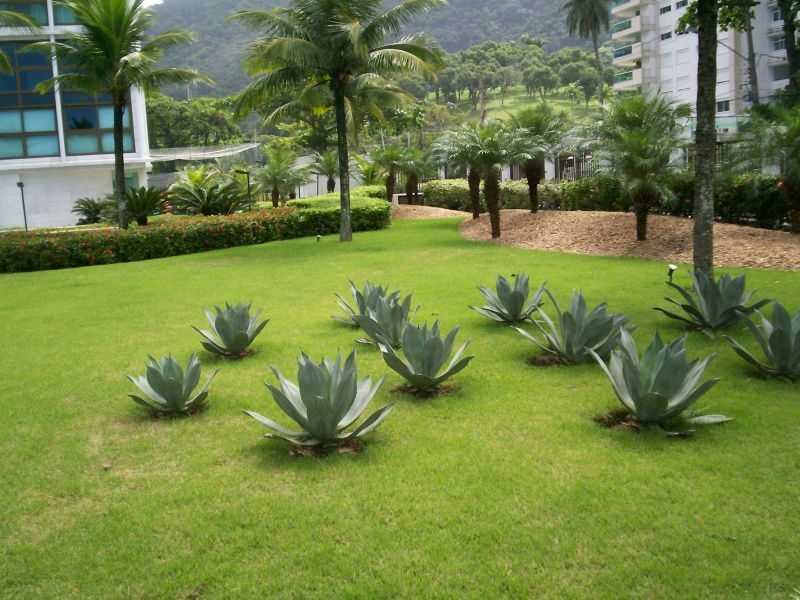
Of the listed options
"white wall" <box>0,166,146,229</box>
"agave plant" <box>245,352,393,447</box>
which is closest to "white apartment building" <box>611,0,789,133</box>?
"white wall" <box>0,166,146,229</box>

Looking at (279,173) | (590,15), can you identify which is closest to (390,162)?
(279,173)

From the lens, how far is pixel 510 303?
839cm

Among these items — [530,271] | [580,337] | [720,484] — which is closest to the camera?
[720,484]

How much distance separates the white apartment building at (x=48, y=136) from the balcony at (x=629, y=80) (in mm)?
40080

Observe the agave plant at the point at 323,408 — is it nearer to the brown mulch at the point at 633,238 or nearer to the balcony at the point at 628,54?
the brown mulch at the point at 633,238

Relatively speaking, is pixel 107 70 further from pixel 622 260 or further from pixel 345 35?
pixel 622 260

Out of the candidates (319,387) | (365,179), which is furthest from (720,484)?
(365,179)

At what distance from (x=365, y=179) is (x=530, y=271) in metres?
19.5

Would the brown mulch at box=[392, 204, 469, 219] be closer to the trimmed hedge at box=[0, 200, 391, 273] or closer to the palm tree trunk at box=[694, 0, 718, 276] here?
the trimmed hedge at box=[0, 200, 391, 273]

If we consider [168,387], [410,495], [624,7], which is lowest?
[410,495]

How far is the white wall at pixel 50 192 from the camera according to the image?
32562 millimetres

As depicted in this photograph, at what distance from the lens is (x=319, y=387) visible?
4898mm

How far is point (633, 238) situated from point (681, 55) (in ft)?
152

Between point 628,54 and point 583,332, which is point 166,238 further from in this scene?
point 628,54
